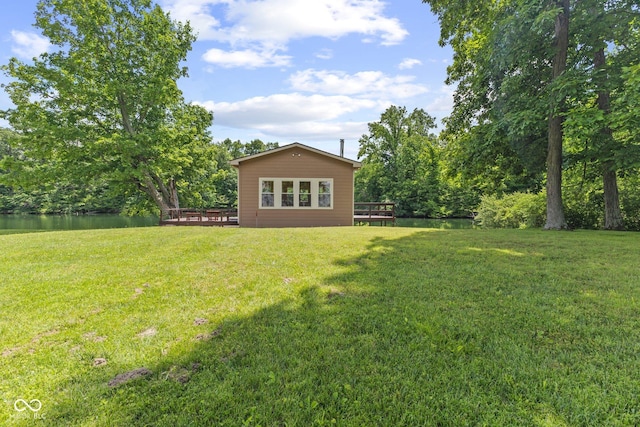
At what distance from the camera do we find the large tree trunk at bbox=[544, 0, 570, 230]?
32.4 ft

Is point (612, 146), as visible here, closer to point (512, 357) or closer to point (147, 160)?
point (512, 357)

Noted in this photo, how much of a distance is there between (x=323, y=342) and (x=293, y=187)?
12.0 metres

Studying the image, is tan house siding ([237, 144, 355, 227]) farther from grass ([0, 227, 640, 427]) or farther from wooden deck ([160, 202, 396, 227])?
grass ([0, 227, 640, 427])

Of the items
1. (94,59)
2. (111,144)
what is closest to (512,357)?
(111,144)

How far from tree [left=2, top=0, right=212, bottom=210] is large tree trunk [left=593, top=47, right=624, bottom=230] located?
59.4ft

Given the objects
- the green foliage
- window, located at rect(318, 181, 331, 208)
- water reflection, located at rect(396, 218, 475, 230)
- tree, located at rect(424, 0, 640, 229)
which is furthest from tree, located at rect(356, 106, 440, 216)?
window, located at rect(318, 181, 331, 208)

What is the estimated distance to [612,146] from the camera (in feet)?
32.4

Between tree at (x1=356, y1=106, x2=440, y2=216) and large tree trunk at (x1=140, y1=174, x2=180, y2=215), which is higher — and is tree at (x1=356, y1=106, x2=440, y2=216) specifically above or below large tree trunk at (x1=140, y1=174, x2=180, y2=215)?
above

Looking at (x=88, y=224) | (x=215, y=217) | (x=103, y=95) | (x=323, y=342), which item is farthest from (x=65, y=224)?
(x=323, y=342)

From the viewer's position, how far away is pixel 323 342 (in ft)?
9.42

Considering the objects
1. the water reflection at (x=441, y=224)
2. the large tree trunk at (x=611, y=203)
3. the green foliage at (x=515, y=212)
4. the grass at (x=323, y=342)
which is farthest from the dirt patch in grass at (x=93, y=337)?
the water reflection at (x=441, y=224)

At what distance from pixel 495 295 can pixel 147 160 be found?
18.2 meters

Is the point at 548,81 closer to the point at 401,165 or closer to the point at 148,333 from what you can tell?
the point at 148,333

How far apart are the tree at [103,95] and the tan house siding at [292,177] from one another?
5419 mm
